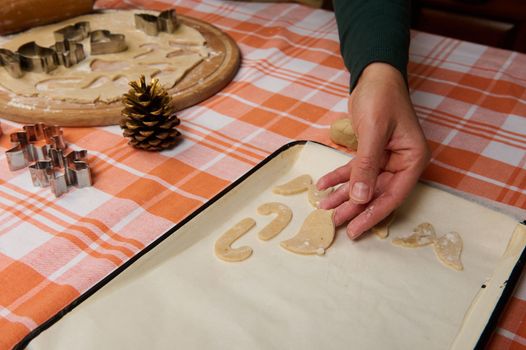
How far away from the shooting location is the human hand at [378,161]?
77 centimetres

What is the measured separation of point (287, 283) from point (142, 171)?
372 mm

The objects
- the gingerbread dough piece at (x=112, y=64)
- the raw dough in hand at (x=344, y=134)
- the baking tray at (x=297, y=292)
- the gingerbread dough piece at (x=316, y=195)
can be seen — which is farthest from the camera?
the gingerbread dough piece at (x=112, y=64)

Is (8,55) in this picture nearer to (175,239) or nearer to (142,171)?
(142,171)

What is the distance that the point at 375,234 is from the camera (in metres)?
0.79

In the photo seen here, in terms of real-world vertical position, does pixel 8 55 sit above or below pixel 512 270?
above

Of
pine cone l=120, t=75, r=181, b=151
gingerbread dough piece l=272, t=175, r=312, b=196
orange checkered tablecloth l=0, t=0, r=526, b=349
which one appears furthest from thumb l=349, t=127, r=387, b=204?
pine cone l=120, t=75, r=181, b=151

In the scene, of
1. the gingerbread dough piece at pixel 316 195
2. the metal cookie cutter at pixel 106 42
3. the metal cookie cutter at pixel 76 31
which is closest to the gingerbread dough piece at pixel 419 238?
the gingerbread dough piece at pixel 316 195

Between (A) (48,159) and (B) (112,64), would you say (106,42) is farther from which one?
(A) (48,159)

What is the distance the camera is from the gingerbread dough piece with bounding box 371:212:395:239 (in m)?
0.78

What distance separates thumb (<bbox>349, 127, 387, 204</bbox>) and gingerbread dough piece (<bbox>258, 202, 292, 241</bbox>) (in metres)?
0.11

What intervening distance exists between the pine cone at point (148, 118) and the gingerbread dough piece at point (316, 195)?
30cm

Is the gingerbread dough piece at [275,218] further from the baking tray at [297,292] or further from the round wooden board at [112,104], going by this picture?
the round wooden board at [112,104]

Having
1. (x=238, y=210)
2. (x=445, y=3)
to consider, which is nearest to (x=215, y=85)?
(x=238, y=210)

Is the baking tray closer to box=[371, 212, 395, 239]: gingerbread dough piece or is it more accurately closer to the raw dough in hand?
box=[371, 212, 395, 239]: gingerbread dough piece
